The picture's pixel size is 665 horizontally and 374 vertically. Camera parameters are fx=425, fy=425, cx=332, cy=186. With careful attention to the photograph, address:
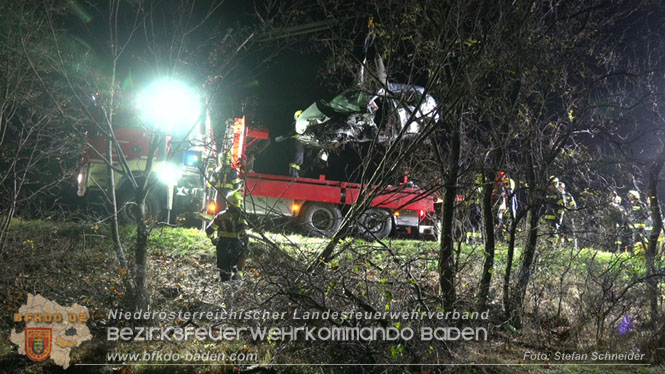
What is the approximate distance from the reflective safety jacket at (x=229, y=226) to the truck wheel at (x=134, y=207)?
10.7ft

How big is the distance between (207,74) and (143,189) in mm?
2398

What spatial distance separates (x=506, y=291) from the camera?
5.51 m

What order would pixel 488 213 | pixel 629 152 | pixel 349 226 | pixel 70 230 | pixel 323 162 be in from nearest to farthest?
pixel 349 226 < pixel 488 213 < pixel 629 152 < pixel 70 230 < pixel 323 162

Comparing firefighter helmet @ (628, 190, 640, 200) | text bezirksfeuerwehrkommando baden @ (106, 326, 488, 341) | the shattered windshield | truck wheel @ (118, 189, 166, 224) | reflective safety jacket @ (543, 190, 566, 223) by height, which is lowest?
text bezirksfeuerwehrkommando baden @ (106, 326, 488, 341)

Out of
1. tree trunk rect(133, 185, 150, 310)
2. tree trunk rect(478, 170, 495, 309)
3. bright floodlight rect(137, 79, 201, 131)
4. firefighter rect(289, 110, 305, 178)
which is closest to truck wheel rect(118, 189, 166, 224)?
firefighter rect(289, 110, 305, 178)

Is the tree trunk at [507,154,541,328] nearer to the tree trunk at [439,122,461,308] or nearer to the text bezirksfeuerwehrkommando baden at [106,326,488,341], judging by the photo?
the text bezirksfeuerwehrkommando baden at [106,326,488,341]

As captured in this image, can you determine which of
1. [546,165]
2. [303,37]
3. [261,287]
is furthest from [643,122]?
[261,287]

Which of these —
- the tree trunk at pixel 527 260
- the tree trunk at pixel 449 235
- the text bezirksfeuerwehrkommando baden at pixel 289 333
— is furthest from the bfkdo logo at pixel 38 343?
the tree trunk at pixel 527 260

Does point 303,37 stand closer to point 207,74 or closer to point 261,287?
point 207,74

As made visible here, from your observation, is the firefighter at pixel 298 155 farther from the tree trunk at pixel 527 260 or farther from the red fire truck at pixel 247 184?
the tree trunk at pixel 527 260

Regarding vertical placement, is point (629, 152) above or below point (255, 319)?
above

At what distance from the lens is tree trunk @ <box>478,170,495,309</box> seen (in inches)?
205

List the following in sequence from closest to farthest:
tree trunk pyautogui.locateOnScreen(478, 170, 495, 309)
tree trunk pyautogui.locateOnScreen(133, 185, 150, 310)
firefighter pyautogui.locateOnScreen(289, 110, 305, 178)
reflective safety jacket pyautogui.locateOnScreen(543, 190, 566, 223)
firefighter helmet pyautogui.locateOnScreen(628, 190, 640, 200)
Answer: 1. tree trunk pyautogui.locateOnScreen(133, 185, 150, 310)
2. tree trunk pyautogui.locateOnScreen(478, 170, 495, 309)
3. reflective safety jacket pyautogui.locateOnScreen(543, 190, 566, 223)
4. firefighter helmet pyautogui.locateOnScreen(628, 190, 640, 200)
5. firefighter pyautogui.locateOnScreen(289, 110, 305, 178)

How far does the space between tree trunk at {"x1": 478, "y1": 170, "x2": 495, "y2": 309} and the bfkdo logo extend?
458cm
